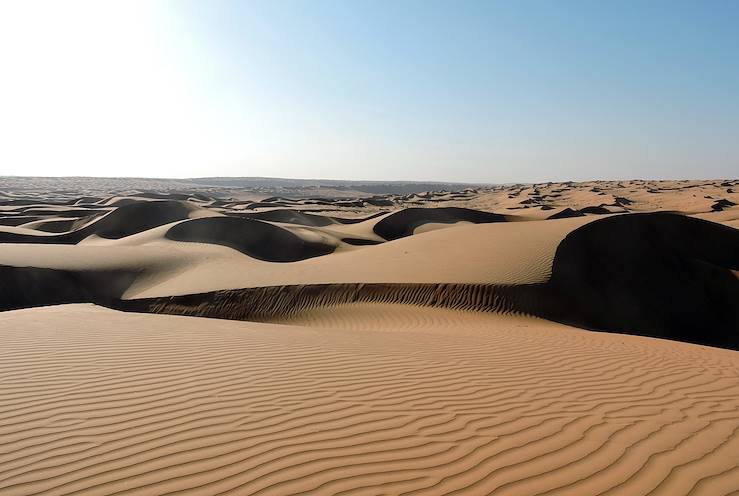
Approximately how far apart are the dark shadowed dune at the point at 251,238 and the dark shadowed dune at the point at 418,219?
7.28m

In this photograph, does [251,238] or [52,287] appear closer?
[52,287]

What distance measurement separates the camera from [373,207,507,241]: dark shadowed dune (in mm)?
32562

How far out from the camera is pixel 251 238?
86.1 feet

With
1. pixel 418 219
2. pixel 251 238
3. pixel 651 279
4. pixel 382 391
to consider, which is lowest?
pixel 651 279

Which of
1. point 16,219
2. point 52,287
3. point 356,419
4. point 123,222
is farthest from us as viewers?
point 16,219

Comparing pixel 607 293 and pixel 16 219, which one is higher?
pixel 16 219

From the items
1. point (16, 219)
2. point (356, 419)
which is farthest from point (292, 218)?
point (356, 419)

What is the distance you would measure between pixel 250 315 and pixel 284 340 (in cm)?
633

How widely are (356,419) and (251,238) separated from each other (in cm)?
2302

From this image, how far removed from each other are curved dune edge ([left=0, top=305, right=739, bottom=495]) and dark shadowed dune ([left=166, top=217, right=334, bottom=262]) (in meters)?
18.0

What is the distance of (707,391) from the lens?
5.09m

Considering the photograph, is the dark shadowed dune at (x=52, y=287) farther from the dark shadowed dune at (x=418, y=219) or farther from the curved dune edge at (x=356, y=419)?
the dark shadowed dune at (x=418, y=219)

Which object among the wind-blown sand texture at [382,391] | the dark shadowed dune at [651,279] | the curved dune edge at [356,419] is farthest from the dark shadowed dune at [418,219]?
the curved dune edge at [356,419]

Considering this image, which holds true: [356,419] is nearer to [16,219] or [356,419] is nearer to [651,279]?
[651,279]
